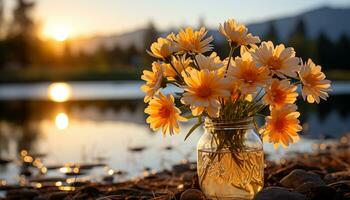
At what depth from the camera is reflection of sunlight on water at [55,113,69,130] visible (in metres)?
11.3

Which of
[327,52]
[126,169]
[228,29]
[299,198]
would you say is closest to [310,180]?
[299,198]

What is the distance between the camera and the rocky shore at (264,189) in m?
2.76

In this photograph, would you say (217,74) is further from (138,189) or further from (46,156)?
(46,156)

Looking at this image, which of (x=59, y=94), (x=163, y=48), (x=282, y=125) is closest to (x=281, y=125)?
(x=282, y=125)

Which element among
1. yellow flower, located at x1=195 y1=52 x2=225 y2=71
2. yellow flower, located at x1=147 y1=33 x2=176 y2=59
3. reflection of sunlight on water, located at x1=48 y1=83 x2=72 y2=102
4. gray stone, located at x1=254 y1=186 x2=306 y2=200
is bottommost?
gray stone, located at x1=254 y1=186 x2=306 y2=200

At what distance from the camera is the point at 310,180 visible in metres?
3.18

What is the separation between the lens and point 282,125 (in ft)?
8.25

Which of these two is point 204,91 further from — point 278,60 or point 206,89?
point 278,60

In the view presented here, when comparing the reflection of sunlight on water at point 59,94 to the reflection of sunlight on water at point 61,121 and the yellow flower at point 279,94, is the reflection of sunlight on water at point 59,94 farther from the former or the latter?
the yellow flower at point 279,94

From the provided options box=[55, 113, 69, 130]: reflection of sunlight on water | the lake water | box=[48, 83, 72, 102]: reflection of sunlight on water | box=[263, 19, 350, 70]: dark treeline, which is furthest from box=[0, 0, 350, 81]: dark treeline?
the lake water

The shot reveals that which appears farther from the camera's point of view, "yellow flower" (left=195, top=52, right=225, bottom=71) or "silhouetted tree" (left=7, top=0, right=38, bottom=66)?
"silhouetted tree" (left=7, top=0, right=38, bottom=66)

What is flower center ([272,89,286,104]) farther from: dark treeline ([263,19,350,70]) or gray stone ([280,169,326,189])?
dark treeline ([263,19,350,70])

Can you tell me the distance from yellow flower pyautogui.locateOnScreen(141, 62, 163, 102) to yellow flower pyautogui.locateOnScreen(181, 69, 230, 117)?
162 mm

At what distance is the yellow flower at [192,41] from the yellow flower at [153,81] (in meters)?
0.13
